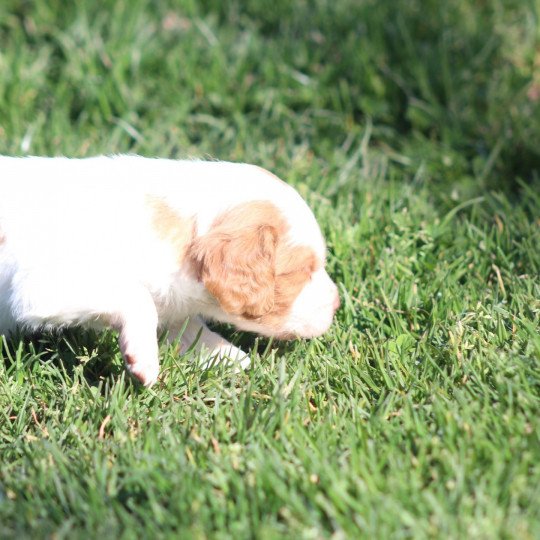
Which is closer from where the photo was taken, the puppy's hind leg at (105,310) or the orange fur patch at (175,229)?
the puppy's hind leg at (105,310)

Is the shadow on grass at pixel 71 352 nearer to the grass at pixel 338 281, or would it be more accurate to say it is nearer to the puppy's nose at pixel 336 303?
the grass at pixel 338 281

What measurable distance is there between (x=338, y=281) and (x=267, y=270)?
89cm

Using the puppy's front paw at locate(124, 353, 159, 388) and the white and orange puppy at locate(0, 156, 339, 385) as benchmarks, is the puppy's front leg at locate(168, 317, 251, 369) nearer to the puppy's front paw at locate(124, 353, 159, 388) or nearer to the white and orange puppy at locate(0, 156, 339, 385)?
the white and orange puppy at locate(0, 156, 339, 385)

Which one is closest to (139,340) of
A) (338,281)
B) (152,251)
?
(152,251)

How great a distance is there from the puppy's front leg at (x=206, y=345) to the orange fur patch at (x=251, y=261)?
22 cm

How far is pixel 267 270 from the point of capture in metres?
3.34

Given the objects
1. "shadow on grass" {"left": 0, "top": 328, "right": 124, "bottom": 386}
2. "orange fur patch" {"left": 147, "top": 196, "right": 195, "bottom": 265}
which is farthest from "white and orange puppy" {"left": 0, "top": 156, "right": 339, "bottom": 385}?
"shadow on grass" {"left": 0, "top": 328, "right": 124, "bottom": 386}

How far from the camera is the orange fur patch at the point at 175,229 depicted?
3389 mm

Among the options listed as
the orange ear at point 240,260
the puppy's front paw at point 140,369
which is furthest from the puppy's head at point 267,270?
the puppy's front paw at point 140,369

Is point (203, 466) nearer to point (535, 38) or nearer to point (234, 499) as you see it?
point (234, 499)

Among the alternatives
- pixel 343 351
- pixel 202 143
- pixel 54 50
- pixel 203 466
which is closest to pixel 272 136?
pixel 202 143

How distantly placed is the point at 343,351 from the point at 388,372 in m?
0.27

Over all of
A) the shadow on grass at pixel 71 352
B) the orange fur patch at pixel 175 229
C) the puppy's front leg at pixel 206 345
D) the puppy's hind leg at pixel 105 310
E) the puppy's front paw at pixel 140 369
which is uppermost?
the orange fur patch at pixel 175 229

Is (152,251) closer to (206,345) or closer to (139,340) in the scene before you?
(139,340)
